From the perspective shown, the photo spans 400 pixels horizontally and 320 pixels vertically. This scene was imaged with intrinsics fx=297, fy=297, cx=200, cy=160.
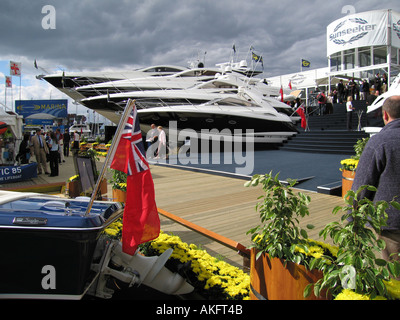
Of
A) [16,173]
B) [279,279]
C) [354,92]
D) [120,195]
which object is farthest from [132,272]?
[354,92]

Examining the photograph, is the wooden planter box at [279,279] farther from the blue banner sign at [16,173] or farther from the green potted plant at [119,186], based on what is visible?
the blue banner sign at [16,173]

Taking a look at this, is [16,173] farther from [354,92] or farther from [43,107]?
[43,107]

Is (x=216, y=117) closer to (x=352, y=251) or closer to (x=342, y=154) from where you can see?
(x=342, y=154)

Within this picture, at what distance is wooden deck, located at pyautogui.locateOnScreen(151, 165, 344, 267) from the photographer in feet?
14.4

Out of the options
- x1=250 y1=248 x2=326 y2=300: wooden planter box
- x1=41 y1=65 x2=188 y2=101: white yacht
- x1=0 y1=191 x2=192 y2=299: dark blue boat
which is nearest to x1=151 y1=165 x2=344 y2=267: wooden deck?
x1=250 y1=248 x2=326 y2=300: wooden planter box

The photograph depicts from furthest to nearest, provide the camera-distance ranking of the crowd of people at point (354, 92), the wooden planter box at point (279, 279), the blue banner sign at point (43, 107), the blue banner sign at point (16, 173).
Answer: the blue banner sign at point (43, 107) < the crowd of people at point (354, 92) < the blue banner sign at point (16, 173) < the wooden planter box at point (279, 279)

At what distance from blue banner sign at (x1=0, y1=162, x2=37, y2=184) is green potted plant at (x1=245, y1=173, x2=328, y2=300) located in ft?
33.8

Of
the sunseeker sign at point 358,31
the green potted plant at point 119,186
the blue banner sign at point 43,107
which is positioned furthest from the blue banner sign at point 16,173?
the blue banner sign at point 43,107

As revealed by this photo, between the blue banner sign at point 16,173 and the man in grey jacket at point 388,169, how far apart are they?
10.9 metres

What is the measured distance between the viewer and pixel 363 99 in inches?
878

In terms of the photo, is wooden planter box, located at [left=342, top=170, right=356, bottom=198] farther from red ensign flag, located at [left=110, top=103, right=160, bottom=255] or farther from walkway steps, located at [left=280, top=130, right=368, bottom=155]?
walkway steps, located at [left=280, top=130, right=368, bottom=155]

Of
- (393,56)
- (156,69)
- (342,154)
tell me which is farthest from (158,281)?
(393,56)

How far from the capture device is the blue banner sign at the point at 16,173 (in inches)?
390

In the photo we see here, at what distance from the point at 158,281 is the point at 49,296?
86 cm
